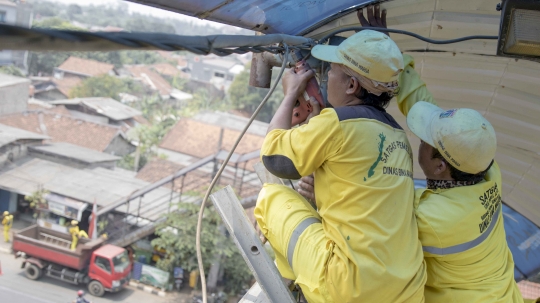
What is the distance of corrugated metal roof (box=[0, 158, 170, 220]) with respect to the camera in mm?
15484

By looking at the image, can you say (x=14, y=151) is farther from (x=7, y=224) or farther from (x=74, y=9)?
(x=74, y=9)

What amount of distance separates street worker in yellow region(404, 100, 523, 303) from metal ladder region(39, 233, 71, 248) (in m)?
13.5

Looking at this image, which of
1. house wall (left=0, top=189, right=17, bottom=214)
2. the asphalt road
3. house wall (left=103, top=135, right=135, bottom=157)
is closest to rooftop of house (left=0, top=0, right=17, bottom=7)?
house wall (left=103, top=135, right=135, bottom=157)

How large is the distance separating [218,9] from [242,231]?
841mm

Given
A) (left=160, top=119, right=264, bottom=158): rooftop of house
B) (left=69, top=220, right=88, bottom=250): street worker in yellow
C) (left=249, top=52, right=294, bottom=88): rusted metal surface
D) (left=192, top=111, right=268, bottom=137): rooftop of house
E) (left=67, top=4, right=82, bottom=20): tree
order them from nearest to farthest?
(left=249, top=52, right=294, bottom=88): rusted metal surface
(left=69, top=220, right=88, bottom=250): street worker in yellow
(left=160, top=119, right=264, bottom=158): rooftop of house
(left=192, top=111, right=268, bottom=137): rooftop of house
(left=67, top=4, right=82, bottom=20): tree

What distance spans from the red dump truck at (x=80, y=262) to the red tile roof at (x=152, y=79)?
22.3 metres

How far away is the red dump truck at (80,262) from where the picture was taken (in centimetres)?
1280

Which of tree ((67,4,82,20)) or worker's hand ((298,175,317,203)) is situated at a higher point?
worker's hand ((298,175,317,203))

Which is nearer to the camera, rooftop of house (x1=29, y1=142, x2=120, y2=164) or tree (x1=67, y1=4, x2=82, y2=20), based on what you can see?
rooftop of house (x1=29, y1=142, x2=120, y2=164)

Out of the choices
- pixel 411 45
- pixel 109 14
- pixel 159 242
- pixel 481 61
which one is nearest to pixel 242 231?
pixel 411 45

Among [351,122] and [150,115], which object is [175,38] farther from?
[150,115]

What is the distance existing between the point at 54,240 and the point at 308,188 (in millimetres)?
13512

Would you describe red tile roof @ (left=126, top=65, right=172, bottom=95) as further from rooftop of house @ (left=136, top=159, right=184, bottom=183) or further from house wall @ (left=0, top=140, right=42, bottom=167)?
house wall @ (left=0, top=140, right=42, bottom=167)

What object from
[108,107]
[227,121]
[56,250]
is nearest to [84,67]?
[108,107]
